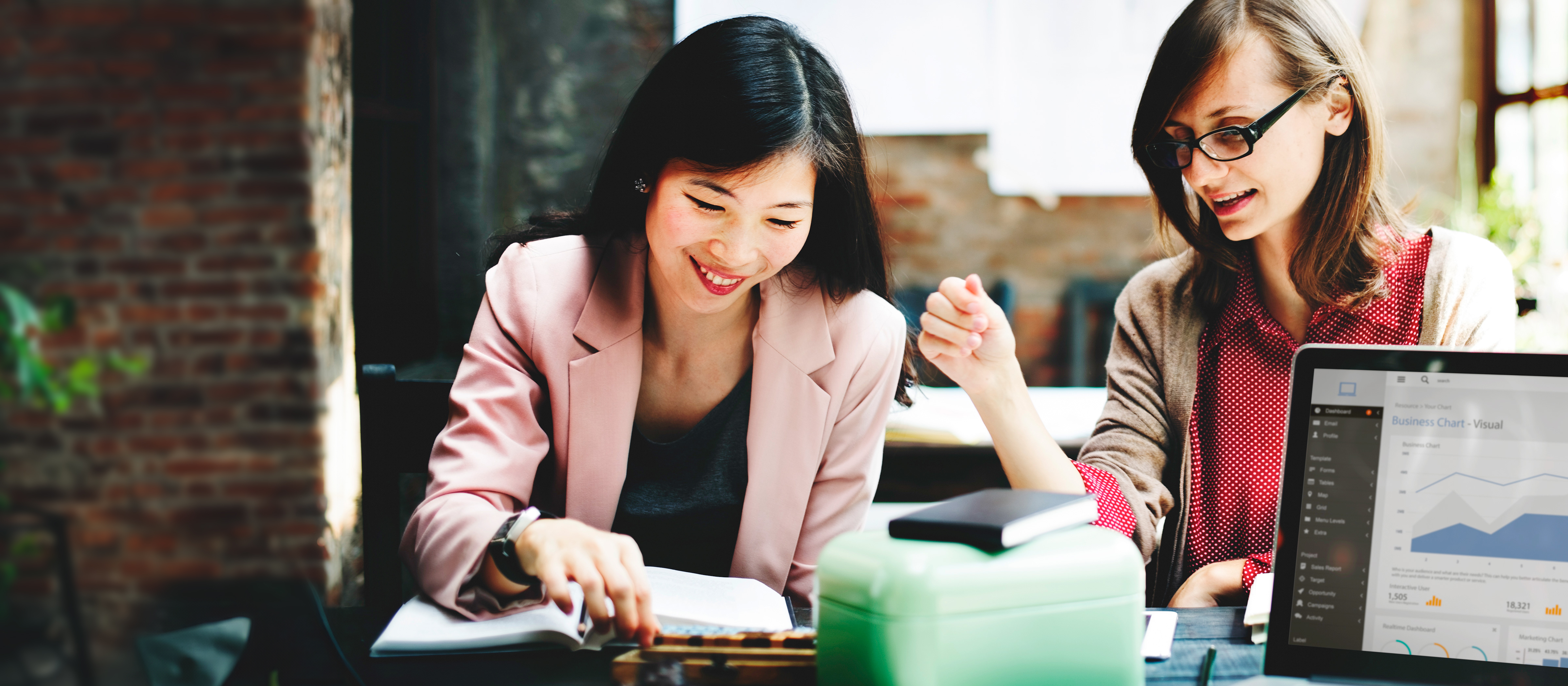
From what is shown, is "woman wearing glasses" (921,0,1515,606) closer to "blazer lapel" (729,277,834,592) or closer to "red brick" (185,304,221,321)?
"blazer lapel" (729,277,834,592)

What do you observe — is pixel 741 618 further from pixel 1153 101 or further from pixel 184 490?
pixel 1153 101

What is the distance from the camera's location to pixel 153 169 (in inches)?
24.7

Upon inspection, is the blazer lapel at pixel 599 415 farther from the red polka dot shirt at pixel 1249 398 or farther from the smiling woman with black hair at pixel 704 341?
the red polka dot shirt at pixel 1249 398

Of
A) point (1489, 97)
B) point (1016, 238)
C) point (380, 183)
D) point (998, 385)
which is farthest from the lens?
point (1016, 238)

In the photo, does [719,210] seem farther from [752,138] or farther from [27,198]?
[27,198]

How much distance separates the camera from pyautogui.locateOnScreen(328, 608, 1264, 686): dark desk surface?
76cm

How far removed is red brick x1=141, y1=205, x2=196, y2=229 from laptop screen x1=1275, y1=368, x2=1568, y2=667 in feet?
2.60

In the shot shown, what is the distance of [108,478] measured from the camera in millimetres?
619

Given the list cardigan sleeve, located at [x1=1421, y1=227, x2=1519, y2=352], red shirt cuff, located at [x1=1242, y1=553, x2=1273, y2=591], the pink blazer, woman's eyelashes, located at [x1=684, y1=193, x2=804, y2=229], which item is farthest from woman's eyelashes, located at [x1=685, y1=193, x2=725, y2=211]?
cardigan sleeve, located at [x1=1421, y1=227, x2=1519, y2=352]

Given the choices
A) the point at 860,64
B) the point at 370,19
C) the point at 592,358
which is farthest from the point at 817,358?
the point at 860,64

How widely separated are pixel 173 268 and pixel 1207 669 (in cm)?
82

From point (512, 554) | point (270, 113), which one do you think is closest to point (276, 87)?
point (270, 113)

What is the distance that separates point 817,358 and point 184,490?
727 mm

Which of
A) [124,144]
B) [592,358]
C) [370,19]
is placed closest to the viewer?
[124,144]
